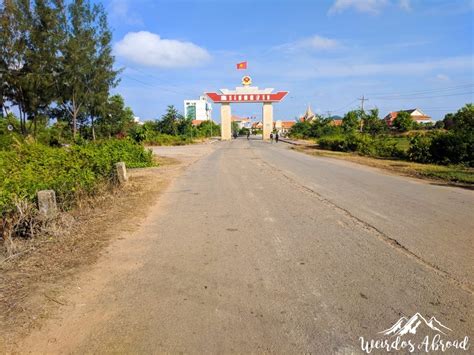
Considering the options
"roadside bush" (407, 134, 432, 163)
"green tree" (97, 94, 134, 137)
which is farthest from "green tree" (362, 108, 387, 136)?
"roadside bush" (407, 134, 432, 163)

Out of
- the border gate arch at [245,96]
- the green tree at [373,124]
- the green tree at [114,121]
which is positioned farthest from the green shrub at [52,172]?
the green tree at [373,124]

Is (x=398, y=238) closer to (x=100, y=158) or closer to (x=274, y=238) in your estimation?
(x=274, y=238)

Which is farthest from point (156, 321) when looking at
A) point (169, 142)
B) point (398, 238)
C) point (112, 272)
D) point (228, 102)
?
point (228, 102)

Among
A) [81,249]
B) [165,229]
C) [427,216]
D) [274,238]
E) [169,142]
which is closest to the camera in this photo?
[81,249]

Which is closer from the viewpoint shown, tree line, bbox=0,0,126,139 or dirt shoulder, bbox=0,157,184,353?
dirt shoulder, bbox=0,157,184,353

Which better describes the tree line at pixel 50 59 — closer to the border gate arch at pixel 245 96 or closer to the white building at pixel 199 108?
the border gate arch at pixel 245 96

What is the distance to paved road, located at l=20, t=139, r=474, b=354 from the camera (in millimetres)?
3299

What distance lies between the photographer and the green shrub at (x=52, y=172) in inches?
266

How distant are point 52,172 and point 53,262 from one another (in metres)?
4.50

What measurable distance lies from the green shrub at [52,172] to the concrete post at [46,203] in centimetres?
25

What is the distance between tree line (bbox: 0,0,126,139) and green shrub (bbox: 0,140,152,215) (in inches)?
571

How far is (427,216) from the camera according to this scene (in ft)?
24.7

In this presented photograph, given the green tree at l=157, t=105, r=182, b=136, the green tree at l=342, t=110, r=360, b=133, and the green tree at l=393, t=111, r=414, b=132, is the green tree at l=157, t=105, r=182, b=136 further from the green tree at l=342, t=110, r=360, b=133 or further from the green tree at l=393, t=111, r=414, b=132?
the green tree at l=393, t=111, r=414, b=132

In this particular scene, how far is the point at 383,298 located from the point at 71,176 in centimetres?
707
